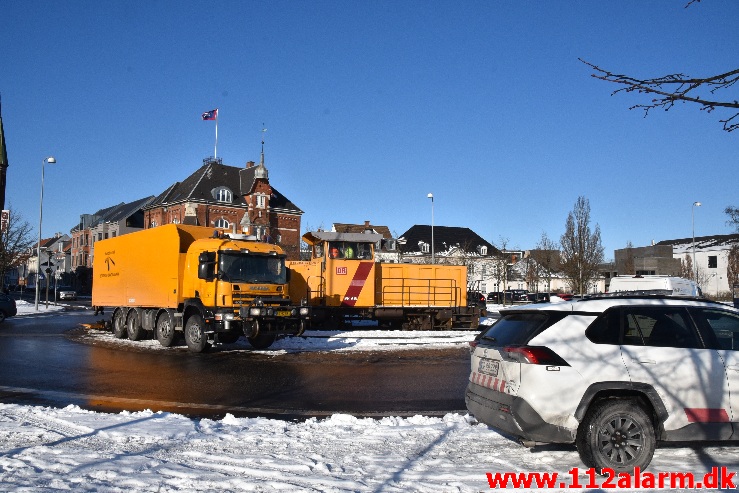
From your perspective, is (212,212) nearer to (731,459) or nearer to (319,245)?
(319,245)

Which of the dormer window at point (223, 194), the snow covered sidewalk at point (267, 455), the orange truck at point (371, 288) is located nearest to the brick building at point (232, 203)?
the dormer window at point (223, 194)

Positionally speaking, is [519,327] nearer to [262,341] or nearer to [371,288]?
[262,341]

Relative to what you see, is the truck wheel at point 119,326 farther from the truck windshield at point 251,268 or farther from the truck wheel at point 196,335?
the truck windshield at point 251,268

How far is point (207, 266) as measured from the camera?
1734cm

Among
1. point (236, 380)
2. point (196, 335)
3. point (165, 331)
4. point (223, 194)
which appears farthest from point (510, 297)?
point (236, 380)

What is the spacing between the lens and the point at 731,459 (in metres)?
6.25

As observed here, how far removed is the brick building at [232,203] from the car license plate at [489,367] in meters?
63.8

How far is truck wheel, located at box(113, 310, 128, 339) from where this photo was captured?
896 inches

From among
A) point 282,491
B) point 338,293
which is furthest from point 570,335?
point 338,293

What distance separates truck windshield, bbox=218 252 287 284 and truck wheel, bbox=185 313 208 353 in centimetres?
152

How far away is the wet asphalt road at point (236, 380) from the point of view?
32.1 ft

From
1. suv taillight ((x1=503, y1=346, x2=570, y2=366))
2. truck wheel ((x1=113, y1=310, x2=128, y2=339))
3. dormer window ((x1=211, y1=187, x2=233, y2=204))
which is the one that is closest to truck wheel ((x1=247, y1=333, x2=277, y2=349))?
truck wheel ((x1=113, y1=310, x2=128, y2=339))

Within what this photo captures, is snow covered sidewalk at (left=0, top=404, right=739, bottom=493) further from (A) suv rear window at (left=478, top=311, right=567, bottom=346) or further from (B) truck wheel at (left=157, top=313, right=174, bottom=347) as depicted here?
(B) truck wheel at (left=157, top=313, right=174, bottom=347)

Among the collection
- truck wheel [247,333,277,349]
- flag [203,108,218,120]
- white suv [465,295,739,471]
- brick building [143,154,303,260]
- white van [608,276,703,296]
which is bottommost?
truck wheel [247,333,277,349]
